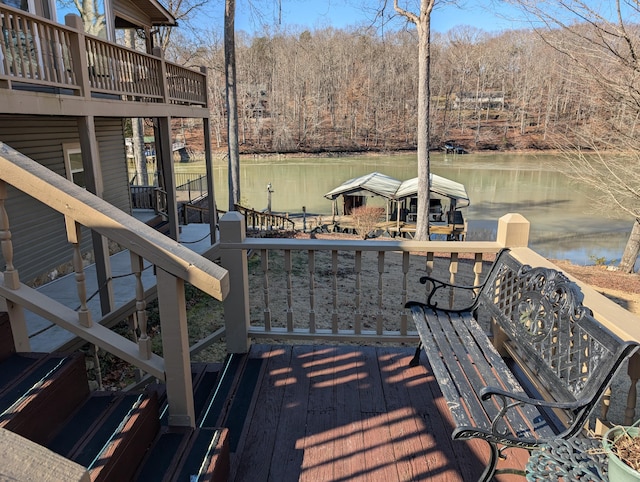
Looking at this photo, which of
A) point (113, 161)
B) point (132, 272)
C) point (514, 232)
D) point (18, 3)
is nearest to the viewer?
point (132, 272)

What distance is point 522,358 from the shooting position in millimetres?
2463

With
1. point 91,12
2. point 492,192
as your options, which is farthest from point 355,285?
point 492,192

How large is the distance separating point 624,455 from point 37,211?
7627mm

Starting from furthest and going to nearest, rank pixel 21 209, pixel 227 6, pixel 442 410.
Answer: pixel 227 6, pixel 21 209, pixel 442 410

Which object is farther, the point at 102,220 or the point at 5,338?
the point at 5,338

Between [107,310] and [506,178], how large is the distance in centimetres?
3407

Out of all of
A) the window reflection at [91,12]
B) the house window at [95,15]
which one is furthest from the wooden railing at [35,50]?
the house window at [95,15]

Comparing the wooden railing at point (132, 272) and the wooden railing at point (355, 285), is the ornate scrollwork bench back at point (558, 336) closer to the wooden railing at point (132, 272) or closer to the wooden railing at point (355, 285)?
the wooden railing at point (355, 285)

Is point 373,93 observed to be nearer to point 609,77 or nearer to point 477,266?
point 609,77

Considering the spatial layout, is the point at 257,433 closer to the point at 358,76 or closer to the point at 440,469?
the point at 440,469

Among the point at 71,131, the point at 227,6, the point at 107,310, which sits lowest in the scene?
the point at 107,310

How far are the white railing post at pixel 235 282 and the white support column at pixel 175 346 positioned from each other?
1.16 metres

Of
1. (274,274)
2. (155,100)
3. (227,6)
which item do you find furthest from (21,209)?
(227,6)

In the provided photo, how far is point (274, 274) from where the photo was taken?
9.11 m
